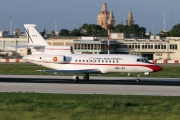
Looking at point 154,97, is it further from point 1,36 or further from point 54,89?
point 1,36

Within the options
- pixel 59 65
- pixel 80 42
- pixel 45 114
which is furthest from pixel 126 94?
pixel 80 42

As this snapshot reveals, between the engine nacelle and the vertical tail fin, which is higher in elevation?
the vertical tail fin

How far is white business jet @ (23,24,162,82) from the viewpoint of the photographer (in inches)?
2066

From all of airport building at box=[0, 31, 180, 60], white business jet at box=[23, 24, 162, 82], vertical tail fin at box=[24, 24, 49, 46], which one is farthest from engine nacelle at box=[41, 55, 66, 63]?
airport building at box=[0, 31, 180, 60]

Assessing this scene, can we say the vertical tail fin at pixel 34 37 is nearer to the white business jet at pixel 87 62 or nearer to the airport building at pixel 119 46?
the white business jet at pixel 87 62

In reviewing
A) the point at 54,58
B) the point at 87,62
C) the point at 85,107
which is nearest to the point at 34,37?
the point at 54,58

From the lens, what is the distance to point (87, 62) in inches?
2110

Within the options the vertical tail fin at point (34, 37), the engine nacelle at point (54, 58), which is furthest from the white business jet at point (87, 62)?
the vertical tail fin at point (34, 37)

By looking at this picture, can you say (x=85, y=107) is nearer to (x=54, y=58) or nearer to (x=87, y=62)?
(x=87, y=62)

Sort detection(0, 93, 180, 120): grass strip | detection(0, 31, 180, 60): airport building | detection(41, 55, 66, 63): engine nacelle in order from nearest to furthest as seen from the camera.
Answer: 1. detection(0, 93, 180, 120): grass strip
2. detection(41, 55, 66, 63): engine nacelle
3. detection(0, 31, 180, 60): airport building

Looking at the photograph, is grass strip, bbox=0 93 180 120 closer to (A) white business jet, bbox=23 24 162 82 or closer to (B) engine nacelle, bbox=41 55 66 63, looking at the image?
(A) white business jet, bbox=23 24 162 82

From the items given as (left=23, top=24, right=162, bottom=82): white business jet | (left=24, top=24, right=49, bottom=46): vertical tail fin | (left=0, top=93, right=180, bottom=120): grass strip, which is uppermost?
(left=24, top=24, right=49, bottom=46): vertical tail fin

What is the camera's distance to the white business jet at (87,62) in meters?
52.5

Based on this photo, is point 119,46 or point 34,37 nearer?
point 34,37
